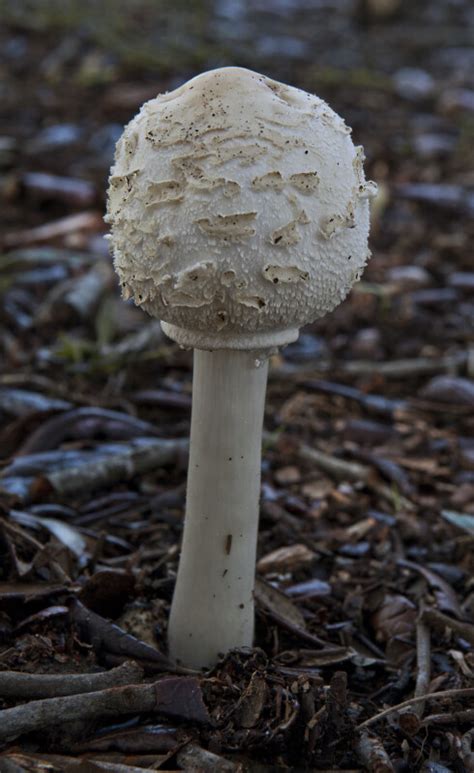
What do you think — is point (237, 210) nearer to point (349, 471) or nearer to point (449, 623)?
point (449, 623)

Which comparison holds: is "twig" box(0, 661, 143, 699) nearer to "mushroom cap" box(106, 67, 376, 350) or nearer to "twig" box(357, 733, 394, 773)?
"twig" box(357, 733, 394, 773)

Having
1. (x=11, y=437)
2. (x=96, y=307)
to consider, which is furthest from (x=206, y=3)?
(x=11, y=437)

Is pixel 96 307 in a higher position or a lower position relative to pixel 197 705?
higher

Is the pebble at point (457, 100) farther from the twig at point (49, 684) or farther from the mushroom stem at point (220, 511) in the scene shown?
the twig at point (49, 684)

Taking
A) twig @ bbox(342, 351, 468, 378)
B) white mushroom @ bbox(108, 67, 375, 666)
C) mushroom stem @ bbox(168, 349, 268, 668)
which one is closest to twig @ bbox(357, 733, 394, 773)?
mushroom stem @ bbox(168, 349, 268, 668)

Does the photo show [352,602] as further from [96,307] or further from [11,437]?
[96,307]

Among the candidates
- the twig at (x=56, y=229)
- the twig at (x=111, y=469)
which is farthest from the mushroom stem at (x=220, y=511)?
the twig at (x=56, y=229)
